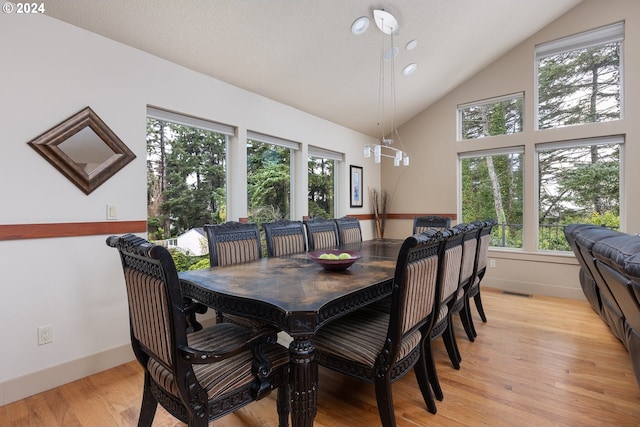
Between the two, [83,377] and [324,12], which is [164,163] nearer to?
[83,377]

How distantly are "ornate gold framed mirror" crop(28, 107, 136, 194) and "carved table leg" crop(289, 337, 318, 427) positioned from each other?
189 cm

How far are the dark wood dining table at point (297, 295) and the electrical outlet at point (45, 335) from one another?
1.03 m

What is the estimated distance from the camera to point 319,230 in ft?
10.0

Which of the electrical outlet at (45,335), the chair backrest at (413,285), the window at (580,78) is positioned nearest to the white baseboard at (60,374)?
the electrical outlet at (45,335)

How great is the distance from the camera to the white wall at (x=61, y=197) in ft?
6.02

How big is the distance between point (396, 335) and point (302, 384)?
1.45 ft

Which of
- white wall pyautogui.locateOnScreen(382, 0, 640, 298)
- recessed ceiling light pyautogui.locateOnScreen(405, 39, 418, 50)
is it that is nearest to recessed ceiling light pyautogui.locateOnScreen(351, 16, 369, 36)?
recessed ceiling light pyautogui.locateOnScreen(405, 39, 418, 50)

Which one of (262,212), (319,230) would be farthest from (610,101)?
Answer: (262,212)

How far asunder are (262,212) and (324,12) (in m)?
2.04

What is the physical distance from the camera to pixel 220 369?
1.21m

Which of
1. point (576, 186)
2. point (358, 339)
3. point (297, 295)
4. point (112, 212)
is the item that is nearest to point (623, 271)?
point (358, 339)

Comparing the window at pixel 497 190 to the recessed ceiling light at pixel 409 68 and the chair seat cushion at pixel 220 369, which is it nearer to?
the recessed ceiling light at pixel 409 68

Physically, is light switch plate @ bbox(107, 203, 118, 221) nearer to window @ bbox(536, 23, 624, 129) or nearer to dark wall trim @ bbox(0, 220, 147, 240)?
dark wall trim @ bbox(0, 220, 147, 240)

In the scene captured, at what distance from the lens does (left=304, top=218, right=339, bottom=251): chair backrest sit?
2.95 m
